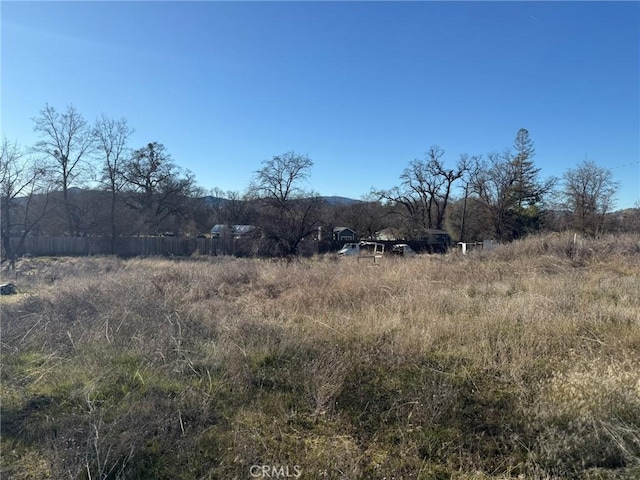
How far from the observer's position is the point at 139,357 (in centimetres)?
481

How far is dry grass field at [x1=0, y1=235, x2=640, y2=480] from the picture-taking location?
2900 mm

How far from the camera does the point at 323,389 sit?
375 centimetres

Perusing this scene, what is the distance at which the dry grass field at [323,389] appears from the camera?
2900mm

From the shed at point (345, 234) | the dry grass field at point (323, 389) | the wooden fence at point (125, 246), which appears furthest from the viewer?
the shed at point (345, 234)

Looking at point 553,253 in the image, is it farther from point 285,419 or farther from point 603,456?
point 285,419

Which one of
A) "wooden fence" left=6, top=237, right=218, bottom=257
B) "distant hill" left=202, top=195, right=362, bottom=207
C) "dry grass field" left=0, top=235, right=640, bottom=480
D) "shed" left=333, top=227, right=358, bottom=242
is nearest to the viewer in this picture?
"dry grass field" left=0, top=235, right=640, bottom=480

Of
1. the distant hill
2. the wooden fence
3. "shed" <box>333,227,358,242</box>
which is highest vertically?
the distant hill

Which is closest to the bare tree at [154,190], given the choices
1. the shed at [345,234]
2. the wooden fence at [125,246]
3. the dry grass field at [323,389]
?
the wooden fence at [125,246]

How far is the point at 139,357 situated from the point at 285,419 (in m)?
2.47

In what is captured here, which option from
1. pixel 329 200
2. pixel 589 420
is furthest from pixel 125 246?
pixel 589 420

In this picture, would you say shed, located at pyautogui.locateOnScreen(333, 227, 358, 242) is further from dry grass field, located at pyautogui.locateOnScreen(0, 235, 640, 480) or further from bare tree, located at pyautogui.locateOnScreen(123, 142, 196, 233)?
dry grass field, located at pyautogui.locateOnScreen(0, 235, 640, 480)

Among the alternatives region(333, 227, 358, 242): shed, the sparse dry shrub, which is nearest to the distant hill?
region(333, 227, 358, 242): shed

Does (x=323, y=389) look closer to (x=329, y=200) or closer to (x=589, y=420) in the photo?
(x=589, y=420)

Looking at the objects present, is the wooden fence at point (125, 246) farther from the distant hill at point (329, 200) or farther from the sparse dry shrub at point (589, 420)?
the sparse dry shrub at point (589, 420)
